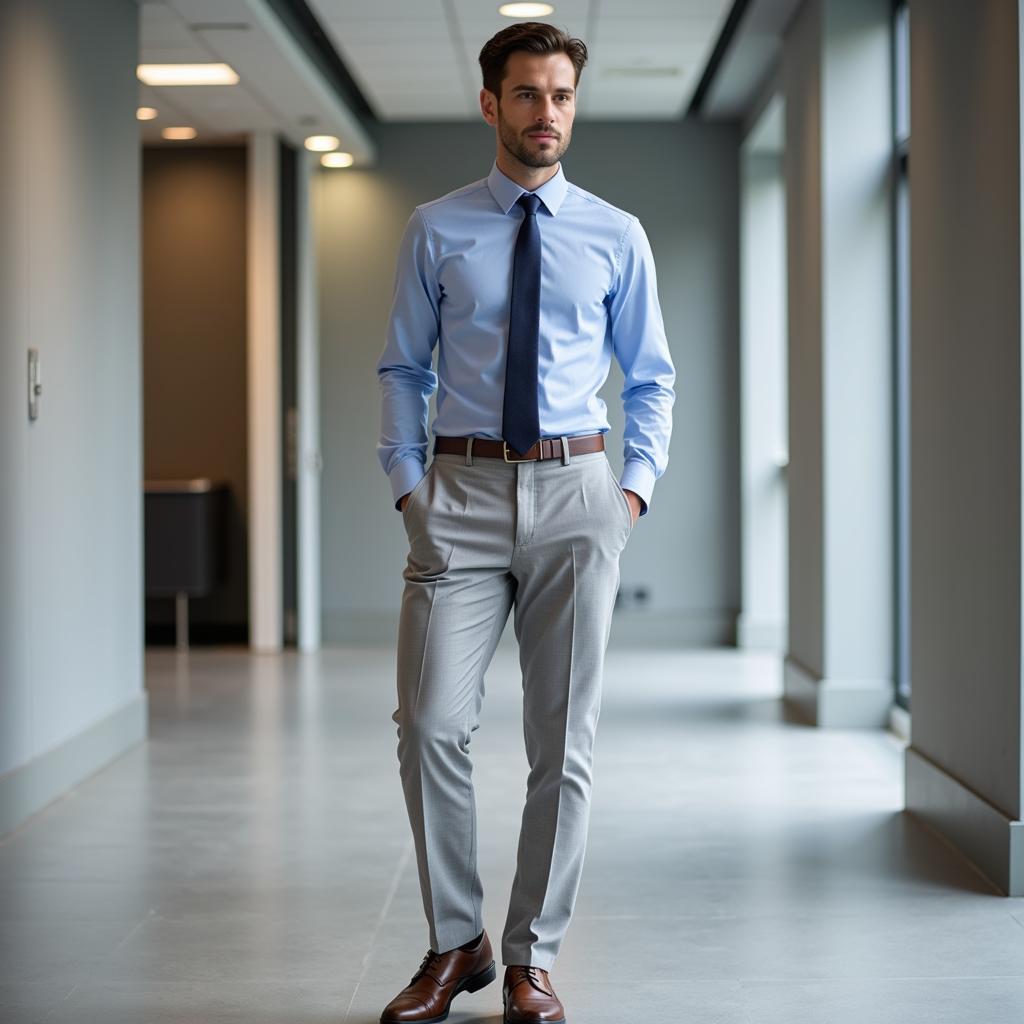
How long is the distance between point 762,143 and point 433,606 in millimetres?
6660

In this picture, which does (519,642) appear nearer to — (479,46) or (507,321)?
(507,321)

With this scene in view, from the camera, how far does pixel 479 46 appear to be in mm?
7027

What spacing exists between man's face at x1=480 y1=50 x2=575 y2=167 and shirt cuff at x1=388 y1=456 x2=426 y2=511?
1.80 ft

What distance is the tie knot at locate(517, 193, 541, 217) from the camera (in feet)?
8.16

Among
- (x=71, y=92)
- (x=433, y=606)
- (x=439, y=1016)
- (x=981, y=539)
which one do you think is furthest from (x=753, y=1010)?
(x=71, y=92)

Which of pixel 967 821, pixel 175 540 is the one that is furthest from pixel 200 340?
pixel 967 821

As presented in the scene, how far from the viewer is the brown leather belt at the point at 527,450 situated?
2.45m

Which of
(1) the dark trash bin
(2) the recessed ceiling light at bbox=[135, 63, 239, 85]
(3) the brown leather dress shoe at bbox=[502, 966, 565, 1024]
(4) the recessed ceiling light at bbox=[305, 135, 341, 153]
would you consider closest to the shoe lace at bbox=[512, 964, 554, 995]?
(3) the brown leather dress shoe at bbox=[502, 966, 565, 1024]

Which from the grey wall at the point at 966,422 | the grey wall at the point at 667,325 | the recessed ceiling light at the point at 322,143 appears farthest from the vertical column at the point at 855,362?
the recessed ceiling light at the point at 322,143

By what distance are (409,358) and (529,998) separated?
3.67 feet

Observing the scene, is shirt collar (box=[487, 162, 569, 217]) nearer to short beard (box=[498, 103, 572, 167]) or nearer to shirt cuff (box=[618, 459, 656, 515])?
short beard (box=[498, 103, 572, 167])

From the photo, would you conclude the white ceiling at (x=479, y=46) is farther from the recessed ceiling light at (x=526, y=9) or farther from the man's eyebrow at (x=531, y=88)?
the man's eyebrow at (x=531, y=88)

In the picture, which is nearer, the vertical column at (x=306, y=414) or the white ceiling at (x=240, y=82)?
the white ceiling at (x=240, y=82)

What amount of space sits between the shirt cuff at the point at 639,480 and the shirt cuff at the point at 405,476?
360 millimetres
